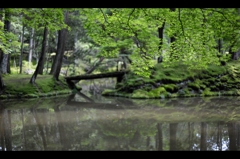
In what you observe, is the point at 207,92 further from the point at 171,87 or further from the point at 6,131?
the point at 6,131

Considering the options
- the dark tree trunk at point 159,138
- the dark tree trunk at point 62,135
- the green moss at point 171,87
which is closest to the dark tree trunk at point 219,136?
the dark tree trunk at point 159,138

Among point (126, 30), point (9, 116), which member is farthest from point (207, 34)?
point (9, 116)

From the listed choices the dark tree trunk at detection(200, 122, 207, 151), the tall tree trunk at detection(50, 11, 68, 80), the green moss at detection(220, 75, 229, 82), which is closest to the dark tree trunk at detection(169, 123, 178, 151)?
the dark tree trunk at detection(200, 122, 207, 151)

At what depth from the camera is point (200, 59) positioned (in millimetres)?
8562

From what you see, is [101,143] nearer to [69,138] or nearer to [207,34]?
[69,138]

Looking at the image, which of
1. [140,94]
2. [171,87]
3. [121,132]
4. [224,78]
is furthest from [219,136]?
[224,78]

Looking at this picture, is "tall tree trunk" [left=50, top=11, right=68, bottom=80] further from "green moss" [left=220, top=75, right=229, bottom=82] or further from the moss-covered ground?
"green moss" [left=220, top=75, right=229, bottom=82]

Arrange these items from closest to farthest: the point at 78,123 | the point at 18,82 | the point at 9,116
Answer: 1. the point at 78,123
2. the point at 9,116
3. the point at 18,82

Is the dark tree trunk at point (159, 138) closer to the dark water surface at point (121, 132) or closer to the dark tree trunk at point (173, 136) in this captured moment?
the dark water surface at point (121, 132)

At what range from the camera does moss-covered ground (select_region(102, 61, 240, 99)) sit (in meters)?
14.2

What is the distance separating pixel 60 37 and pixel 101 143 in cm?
1376

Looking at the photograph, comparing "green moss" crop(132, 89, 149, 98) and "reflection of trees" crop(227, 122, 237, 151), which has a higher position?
"reflection of trees" crop(227, 122, 237, 151)

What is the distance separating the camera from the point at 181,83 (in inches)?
584

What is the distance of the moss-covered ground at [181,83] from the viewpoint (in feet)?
46.6
